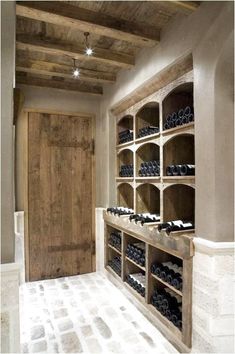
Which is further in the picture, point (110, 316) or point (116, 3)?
point (110, 316)

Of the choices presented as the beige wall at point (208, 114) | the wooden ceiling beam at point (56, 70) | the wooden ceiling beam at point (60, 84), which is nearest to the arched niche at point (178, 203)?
the beige wall at point (208, 114)

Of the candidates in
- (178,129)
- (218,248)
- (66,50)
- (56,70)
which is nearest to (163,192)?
(178,129)

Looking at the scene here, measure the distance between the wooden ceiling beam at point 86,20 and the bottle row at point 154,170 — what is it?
1.20 m

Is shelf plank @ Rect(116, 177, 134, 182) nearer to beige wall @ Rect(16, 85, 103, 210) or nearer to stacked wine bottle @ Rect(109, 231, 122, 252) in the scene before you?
beige wall @ Rect(16, 85, 103, 210)

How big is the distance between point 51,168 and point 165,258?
6.64ft

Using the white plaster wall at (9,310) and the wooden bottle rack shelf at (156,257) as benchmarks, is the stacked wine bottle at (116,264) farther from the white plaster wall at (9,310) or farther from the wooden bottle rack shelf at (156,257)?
the white plaster wall at (9,310)

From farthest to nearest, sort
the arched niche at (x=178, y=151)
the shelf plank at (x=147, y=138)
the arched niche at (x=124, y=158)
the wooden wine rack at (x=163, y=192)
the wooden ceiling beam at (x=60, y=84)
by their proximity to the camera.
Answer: the arched niche at (x=124, y=158), the wooden ceiling beam at (x=60, y=84), the shelf plank at (x=147, y=138), the arched niche at (x=178, y=151), the wooden wine rack at (x=163, y=192)

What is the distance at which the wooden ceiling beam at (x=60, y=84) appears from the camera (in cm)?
332

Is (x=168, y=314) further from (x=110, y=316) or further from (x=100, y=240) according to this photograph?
(x=100, y=240)

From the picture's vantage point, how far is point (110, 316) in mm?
2523

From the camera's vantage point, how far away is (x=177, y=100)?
252cm

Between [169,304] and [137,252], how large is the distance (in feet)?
2.35

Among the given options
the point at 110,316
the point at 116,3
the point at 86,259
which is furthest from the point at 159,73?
the point at 86,259

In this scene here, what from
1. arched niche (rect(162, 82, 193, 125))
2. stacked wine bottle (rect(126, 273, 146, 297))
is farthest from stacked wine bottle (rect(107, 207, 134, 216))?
arched niche (rect(162, 82, 193, 125))
